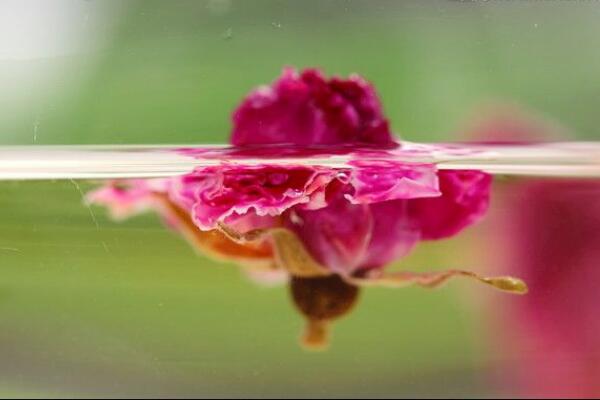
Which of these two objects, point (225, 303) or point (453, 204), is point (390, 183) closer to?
point (453, 204)

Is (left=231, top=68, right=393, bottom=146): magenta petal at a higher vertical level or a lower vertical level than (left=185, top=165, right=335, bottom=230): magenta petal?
higher

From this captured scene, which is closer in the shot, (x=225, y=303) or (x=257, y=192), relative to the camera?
(x=257, y=192)

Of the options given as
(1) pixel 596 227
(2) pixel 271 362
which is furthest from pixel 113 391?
(1) pixel 596 227

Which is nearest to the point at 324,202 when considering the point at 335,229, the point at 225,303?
the point at 335,229

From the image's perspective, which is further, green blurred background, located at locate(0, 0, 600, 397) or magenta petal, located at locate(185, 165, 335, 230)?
green blurred background, located at locate(0, 0, 600, 397)

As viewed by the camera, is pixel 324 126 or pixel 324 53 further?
pixel 324 53

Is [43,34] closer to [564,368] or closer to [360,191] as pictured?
[360,191]
